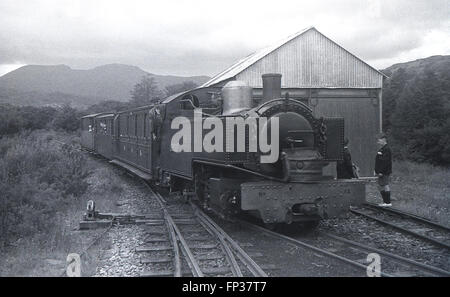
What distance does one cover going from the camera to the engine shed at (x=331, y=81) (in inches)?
675

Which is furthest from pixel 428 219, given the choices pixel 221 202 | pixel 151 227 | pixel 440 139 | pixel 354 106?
pixel 440 139

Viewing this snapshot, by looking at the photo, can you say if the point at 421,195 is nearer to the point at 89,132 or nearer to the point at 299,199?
the point at 299,199

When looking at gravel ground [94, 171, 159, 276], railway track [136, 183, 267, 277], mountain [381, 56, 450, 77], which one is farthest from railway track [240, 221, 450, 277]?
mountain [381, 56, 450, 77]

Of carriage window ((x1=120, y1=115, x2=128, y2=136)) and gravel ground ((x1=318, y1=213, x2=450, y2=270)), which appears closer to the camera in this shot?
gravel ground ((x1=318, y1=213, x2=450, y2=270))

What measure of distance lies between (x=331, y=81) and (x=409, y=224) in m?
9.99

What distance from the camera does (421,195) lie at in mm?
12180

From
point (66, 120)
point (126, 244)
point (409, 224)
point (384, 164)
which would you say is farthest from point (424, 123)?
point (66, 120)

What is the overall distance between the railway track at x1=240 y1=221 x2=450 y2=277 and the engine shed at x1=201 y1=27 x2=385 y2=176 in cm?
1008

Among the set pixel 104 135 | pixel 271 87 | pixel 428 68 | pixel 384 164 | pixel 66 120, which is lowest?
pixel 384 164

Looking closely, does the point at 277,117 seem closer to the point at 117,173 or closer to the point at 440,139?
the point at 117,173

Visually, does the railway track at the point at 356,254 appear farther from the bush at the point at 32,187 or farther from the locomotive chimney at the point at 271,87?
the bush at the point at 32,187

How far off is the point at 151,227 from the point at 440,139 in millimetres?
19801

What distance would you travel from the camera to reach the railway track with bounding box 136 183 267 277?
555cm

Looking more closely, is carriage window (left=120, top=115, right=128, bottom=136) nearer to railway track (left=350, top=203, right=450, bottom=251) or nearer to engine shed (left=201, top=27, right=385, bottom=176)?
engine shed (left=201, top=27, right=385, bottom=176)
